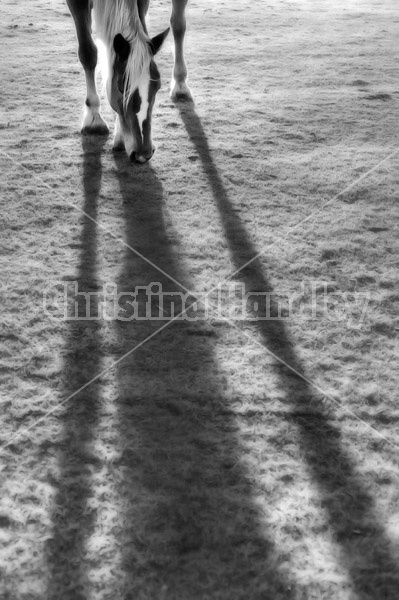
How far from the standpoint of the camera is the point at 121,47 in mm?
3664

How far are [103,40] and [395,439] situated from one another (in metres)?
2.84

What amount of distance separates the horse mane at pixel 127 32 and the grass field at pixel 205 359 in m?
0.58

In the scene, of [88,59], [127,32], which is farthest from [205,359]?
[88,59]

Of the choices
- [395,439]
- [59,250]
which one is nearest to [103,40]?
[59,250]

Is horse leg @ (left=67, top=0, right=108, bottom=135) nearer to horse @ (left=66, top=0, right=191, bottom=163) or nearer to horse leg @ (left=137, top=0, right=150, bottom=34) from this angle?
horse @ (left=66, top=0, right=191, bottom=163)

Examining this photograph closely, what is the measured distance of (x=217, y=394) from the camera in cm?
243

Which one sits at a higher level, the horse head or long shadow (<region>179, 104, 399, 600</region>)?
the horse head

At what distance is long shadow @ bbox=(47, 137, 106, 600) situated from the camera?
1.79 metres

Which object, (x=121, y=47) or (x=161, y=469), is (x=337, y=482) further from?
(x=121, y=47)

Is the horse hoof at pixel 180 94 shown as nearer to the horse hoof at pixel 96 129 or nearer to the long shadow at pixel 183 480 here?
the horse hoof at pixel 96 129

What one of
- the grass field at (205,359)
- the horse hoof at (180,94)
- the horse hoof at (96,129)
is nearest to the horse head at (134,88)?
the grass field at (205,359)

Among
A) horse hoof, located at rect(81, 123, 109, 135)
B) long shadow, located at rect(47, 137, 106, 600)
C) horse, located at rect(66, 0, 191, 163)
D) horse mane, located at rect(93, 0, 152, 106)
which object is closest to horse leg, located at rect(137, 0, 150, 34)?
horse, located at rect(66, 0, 191, 163)

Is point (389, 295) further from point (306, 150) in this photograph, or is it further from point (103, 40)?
point (103, 40)

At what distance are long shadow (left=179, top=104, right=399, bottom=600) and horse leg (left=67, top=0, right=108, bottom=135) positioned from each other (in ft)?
6.30
